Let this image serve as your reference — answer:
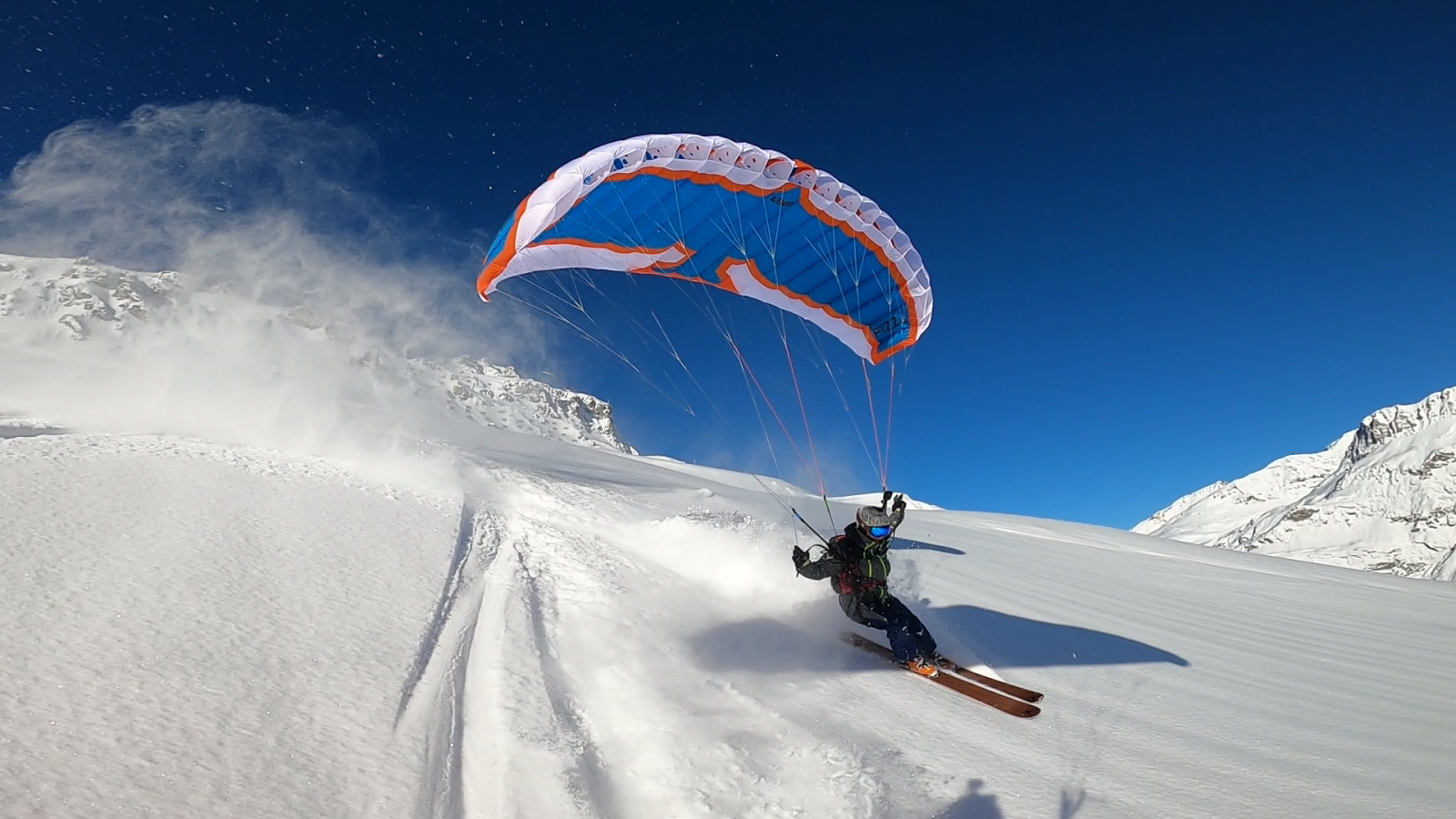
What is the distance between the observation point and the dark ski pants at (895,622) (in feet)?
17.8

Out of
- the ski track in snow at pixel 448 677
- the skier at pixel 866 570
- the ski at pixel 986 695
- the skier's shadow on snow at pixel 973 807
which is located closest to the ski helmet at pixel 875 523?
the skier at pixel 866 570

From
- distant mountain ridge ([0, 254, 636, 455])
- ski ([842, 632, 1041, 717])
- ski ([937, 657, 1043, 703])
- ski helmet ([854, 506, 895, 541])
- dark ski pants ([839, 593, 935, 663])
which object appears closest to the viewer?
ski ([842, 632, 1041, 717])

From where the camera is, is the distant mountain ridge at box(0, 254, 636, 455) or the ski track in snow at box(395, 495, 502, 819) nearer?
the ski track in snow at box(395, 495, 502, 819)

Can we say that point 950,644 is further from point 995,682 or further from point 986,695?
point 986,695

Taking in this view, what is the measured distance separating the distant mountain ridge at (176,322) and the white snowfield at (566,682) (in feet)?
97.3

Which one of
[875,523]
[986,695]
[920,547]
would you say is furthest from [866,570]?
[920,547]

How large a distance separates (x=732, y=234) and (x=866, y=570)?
4760mm

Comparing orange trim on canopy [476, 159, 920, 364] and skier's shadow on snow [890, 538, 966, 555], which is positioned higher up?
orange trim on canopy [476, 159, 920, 364]

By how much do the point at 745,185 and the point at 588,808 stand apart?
640 centimetres

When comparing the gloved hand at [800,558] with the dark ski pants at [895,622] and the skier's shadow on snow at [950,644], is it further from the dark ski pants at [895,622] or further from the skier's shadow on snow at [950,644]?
the skier's shadow on snow at [950,644]

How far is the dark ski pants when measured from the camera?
5418 mm

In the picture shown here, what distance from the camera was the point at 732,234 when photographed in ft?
28.9

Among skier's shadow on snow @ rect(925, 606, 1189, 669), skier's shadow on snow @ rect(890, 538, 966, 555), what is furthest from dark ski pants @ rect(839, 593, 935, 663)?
skier's shadow on snow @ rect(890, 538, 966, 555)

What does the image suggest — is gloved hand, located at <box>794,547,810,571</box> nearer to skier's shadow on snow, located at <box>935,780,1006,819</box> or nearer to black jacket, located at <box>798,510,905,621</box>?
black jacket, located at <box>798,510,905,621</box>
